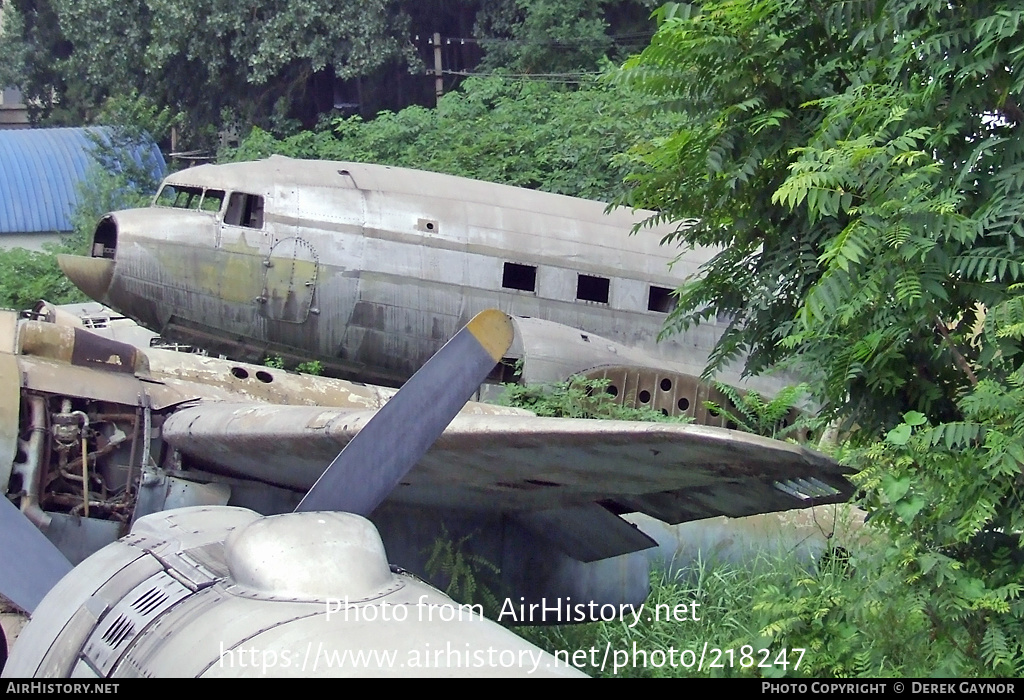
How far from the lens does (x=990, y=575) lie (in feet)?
18.0

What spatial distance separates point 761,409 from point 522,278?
3.49 meters

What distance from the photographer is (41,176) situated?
24.1 meters

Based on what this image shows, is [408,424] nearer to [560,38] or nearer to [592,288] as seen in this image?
[592,288]

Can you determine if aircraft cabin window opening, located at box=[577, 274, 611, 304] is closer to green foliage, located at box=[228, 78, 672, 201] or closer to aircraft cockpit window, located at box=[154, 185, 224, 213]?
green foliage, located at box=[228, 78, 672, 201]

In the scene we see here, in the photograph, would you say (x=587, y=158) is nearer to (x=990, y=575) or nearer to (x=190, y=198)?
(x=190, y=198)

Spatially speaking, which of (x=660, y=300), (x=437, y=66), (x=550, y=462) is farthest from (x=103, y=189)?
(x=550, y=462)

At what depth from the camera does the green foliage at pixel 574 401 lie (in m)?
11.0

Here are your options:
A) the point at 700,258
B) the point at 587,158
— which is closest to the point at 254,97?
the point at 587,158

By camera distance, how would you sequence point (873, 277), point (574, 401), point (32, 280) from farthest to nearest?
point (32, 280), point (574, 401), point (873, 277)

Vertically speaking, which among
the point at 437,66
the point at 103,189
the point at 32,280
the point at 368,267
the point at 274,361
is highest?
the point at 437,66

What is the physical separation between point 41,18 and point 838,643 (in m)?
28.8

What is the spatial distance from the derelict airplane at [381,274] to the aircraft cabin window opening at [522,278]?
0.01 meters

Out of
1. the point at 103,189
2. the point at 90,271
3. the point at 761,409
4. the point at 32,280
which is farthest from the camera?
the point at 103,189

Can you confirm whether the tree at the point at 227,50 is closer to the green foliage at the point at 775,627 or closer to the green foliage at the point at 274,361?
the green foliage at the point at 274,361
